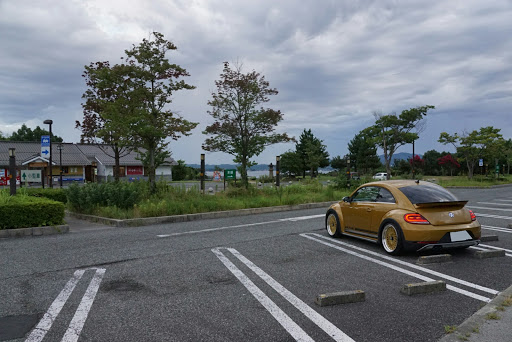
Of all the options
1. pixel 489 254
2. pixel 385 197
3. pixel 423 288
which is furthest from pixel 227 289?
pixel 489 254

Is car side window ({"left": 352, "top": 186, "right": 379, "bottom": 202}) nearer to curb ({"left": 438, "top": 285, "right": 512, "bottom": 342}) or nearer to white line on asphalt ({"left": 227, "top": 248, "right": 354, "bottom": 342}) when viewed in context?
white line on asphalt ({"left": 227, "top": 248, "right": 354, "bottom": 342})

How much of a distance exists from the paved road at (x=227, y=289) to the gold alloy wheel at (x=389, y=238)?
0.77ft

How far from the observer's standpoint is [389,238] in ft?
22.9

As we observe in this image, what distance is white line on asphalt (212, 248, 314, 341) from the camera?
3551mm

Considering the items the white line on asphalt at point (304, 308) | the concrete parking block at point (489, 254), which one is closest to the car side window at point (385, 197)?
the concrete parking block at point (489, 254)

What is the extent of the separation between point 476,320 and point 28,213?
1036 centimetres

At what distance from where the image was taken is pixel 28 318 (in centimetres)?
395

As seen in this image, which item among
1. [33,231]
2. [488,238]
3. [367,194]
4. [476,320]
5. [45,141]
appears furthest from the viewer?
[45,141]

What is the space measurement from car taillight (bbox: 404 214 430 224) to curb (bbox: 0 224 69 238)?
8793 millimetres

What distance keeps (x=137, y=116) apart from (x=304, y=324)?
13819 millimetres

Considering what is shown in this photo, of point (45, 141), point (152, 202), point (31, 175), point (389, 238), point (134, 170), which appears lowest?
point (389, 238)

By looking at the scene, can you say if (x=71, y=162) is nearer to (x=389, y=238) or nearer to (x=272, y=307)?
(x=389, y=238)

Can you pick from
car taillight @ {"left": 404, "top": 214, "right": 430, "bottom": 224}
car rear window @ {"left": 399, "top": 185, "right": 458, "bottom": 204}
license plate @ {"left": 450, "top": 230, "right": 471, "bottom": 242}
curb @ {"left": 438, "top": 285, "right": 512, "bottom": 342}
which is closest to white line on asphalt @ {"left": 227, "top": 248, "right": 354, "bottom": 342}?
curb @ {"left": 438, "top": 285, "right": 512, "bottom": 342}

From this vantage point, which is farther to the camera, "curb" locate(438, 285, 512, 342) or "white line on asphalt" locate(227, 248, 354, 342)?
"white line on asphalt" locate(227, 248, 354, 342)
